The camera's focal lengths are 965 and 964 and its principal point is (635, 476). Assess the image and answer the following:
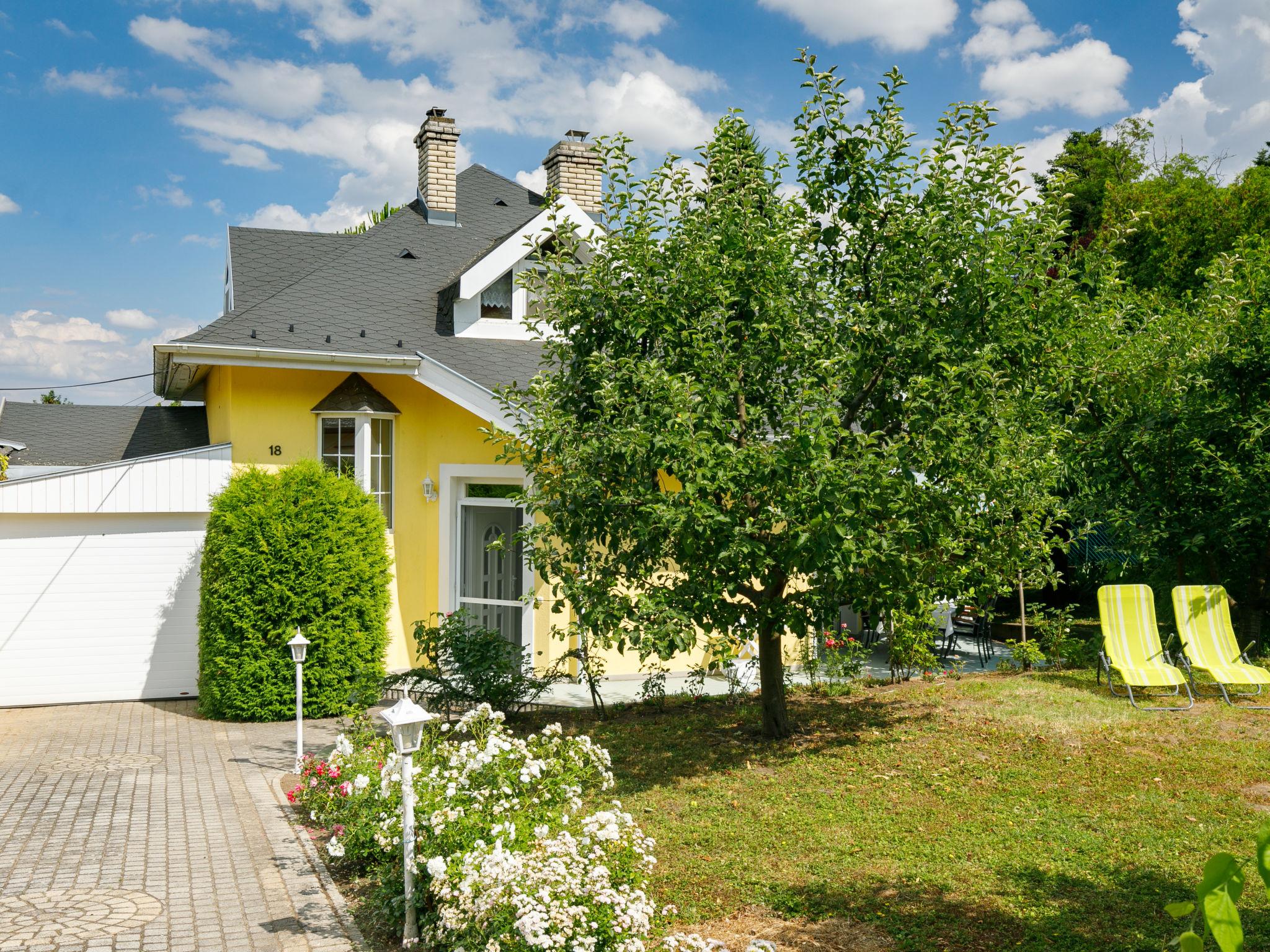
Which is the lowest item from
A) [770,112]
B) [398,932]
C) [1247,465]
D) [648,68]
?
[398,932]

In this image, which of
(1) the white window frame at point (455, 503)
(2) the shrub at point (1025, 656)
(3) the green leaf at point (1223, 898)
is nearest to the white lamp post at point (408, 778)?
(3) the green leaf at point (1223, 898)

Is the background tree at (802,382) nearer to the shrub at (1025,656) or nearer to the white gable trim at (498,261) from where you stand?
the shrub at (1025,656)

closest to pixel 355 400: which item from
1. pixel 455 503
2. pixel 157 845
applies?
pixel 455 503

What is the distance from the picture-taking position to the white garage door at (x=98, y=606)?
496 inches

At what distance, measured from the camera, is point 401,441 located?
46.7ft

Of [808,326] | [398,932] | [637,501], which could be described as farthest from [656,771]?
[808,326]

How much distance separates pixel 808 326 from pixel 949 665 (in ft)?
23.7

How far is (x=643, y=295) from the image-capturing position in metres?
8.66

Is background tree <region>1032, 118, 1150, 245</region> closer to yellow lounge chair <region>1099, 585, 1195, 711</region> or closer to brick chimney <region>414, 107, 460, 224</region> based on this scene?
brick chimney <region>414, 107, 460, 224</region>

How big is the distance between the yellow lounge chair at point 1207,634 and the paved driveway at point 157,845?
9539mm

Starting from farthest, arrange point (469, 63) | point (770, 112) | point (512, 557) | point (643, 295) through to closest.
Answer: point (512, 557) < point (469, 63) < point (770, 112) < point (643, 295)

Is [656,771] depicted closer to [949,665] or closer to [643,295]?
[643,295]

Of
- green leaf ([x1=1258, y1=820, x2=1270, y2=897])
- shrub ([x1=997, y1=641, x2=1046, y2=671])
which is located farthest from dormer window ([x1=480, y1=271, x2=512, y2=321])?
green leaf ([x1=1258, y1=820, x2=1270, y2=897])

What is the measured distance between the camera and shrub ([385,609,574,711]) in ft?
35.0
